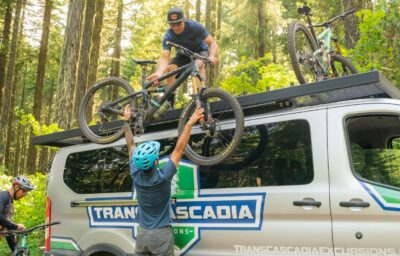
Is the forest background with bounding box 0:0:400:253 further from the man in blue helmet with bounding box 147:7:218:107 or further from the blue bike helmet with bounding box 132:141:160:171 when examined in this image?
the blue bike helmet with bounding box 132:141:160:171

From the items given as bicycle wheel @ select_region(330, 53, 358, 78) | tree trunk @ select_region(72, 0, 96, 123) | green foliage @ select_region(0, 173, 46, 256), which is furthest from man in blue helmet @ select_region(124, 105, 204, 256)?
tree trunk @ select_region(72, 0, 96, 123)

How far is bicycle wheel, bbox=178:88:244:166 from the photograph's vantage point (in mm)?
4492

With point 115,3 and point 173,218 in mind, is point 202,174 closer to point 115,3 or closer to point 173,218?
point 173,218

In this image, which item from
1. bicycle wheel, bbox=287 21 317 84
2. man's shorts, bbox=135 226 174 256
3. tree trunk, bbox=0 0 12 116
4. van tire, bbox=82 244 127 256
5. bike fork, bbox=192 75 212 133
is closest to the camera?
man's shorts, bbox=135 226 174 256

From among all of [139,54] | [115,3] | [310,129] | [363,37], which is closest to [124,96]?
[310,129]

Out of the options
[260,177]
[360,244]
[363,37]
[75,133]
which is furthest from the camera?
[363,37]

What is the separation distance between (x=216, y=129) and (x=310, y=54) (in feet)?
6.25

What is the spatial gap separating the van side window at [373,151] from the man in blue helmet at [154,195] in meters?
1.55

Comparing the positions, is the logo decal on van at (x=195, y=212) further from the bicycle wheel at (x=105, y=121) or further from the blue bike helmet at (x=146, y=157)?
the bicycle wheel at (x=105, y=121)

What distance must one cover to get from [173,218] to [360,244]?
192 centimetres

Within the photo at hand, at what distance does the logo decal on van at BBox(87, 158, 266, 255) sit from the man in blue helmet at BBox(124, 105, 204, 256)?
20cm

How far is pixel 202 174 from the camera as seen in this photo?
15.5ft

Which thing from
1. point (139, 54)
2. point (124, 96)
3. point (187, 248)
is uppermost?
point (139, 54)

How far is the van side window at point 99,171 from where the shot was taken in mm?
5367
